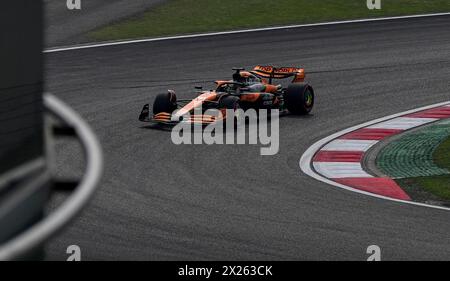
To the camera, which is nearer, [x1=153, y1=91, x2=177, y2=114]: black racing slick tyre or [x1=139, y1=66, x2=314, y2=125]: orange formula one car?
[x1=139, y1=66, x2=314, y2=125]: orange formula one car

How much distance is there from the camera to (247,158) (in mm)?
14758

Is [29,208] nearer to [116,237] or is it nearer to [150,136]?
[116,237]

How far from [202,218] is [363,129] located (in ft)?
20.4

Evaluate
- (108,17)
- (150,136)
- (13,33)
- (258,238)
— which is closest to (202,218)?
(258,238)

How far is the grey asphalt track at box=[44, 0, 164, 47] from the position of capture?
25.5 meters

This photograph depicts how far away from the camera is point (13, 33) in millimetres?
4027

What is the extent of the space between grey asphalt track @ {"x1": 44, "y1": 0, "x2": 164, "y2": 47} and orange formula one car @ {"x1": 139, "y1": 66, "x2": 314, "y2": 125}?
309 inches

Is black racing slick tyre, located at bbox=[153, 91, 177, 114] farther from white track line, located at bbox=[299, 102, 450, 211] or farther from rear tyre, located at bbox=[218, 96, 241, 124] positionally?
white track line, located at bbox=[299, 102, 450, 211]

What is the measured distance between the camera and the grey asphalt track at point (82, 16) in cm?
2547
